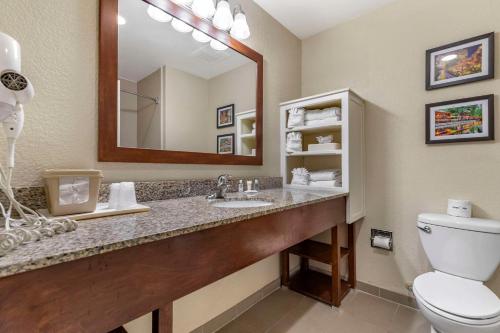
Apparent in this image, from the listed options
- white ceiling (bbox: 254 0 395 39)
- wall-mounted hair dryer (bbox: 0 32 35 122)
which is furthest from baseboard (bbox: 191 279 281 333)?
white ceiling (bbox: 254 0 395 39)

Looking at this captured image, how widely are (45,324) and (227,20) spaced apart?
66.1 inches

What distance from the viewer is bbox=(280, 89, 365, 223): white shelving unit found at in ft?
5.52

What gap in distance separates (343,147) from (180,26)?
134cm

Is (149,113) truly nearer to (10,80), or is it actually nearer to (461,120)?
(10,80)

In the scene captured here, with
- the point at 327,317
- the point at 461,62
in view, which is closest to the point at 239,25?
the point at 461,62

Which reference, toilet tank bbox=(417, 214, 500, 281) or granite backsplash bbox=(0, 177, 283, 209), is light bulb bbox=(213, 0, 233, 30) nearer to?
granite backsplash bbox=(0, 177, 283, 209)

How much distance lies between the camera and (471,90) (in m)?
1.49

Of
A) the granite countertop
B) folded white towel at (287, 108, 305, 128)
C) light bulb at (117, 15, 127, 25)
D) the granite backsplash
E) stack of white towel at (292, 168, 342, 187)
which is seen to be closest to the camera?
the granite countertop

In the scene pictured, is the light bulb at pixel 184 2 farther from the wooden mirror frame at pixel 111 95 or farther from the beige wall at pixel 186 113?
the beige wall at pixel 186 113

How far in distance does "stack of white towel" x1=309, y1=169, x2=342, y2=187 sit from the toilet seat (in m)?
0.76

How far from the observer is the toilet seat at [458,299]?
100 centimetres

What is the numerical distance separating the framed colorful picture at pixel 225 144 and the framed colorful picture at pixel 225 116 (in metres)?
0.08

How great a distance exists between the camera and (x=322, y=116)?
182cm

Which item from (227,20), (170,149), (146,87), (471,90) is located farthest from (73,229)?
(471,90)
